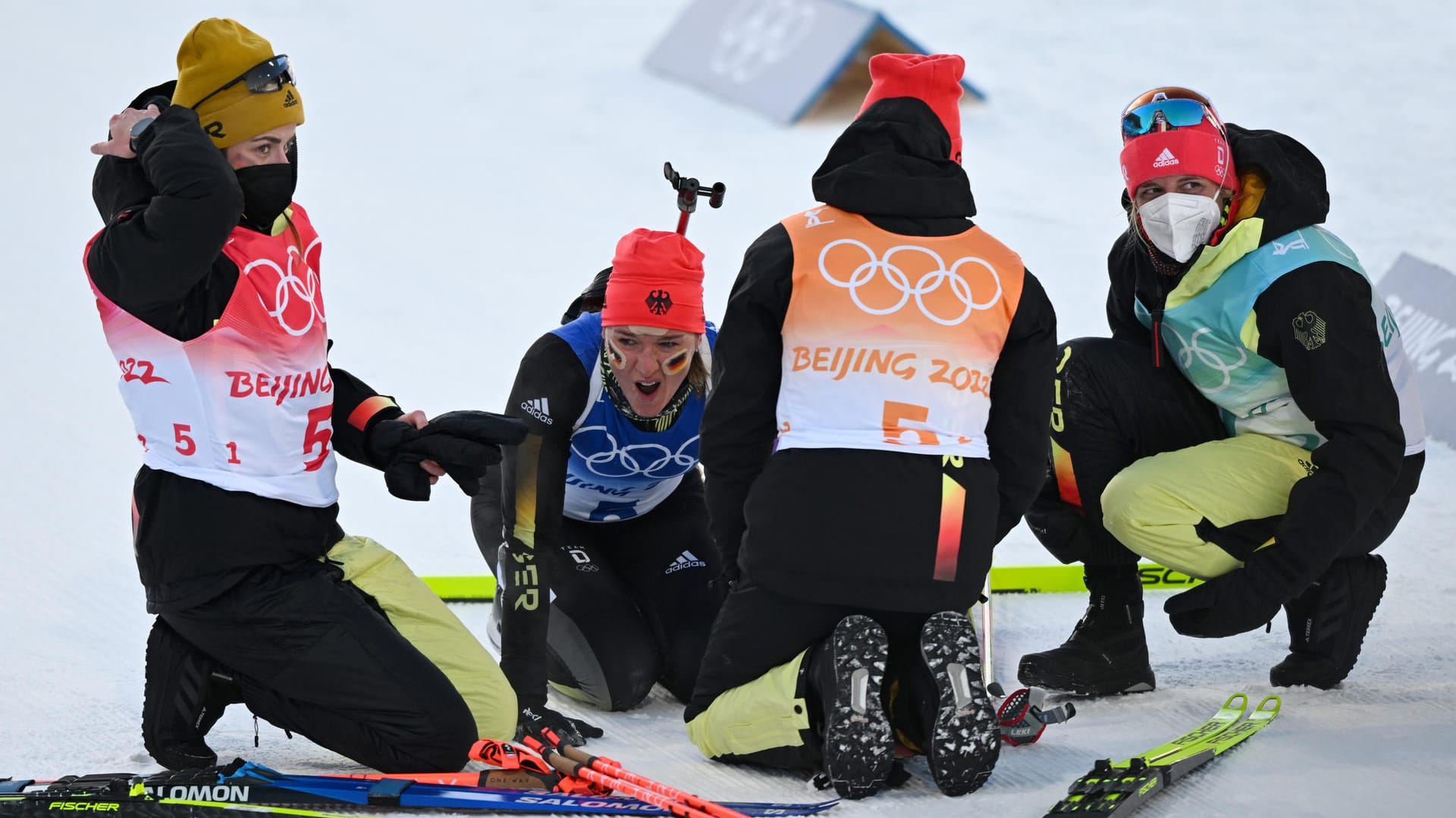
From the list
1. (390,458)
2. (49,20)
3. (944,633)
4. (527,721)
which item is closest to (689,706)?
(527,721)

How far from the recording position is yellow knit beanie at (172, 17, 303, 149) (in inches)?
113

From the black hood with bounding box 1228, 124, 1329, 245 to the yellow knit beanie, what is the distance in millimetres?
2015

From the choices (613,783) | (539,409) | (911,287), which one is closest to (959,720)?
(613,783)

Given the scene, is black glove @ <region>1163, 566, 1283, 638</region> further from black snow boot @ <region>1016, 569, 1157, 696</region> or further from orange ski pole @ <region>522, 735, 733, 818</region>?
orange ski pole @ <region>522, 735, 733, 818</region>

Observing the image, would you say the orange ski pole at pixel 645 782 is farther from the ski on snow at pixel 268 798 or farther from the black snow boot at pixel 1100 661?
the black snow boot at pixel 1100 661

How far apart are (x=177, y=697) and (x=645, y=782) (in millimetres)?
916

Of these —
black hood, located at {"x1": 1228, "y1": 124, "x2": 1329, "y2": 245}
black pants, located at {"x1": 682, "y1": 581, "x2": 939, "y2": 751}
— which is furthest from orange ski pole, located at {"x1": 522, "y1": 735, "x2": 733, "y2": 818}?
black hood, located at {"x1": 1228, "y1": 124, "x2": 1329, "y2": 245}

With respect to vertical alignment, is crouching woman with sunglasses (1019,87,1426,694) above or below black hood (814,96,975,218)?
below

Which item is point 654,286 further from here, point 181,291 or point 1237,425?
point 1237,425

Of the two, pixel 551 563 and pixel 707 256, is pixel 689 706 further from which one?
pixel 707 256

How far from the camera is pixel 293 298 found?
297cm

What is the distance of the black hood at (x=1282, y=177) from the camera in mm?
3395

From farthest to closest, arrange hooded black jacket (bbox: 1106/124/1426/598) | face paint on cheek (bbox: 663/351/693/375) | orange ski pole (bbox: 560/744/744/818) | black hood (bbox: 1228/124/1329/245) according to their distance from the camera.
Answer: face paint on cheek (bbox: 663/351/693/375) < black hood (bbox: 1228/124/1329/245) < hooded black jacket (bbox: 1106/124/1426/598) < orange ski pole (bbox: 560/744/744/818)

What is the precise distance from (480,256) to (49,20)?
14.8 ft
